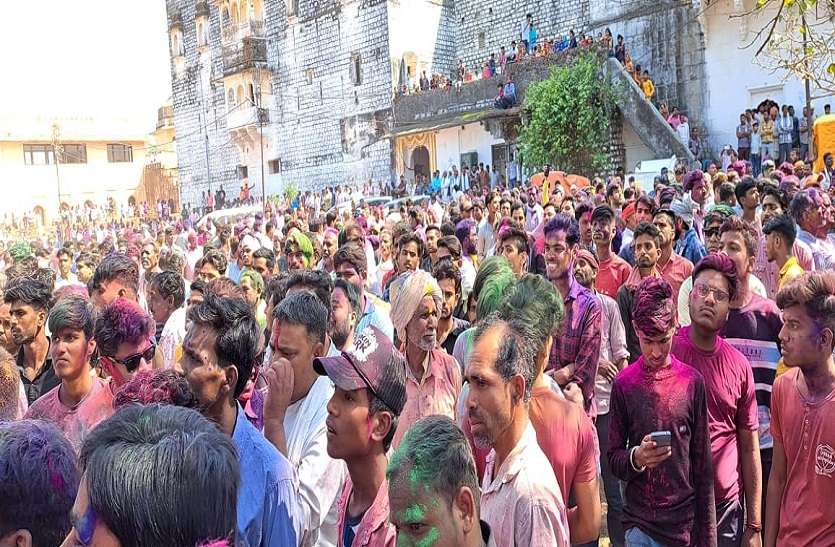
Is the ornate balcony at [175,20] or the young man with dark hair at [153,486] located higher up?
the ornate balcony at [175,20]

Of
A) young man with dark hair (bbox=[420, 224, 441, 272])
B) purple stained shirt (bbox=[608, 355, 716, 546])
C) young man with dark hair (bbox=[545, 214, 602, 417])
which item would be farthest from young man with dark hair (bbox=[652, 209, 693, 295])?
purple stained shirt (bbox=[608, 355, 716, 546])

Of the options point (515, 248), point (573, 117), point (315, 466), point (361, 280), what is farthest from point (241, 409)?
point (573, 117)

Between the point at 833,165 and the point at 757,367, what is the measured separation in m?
10.4

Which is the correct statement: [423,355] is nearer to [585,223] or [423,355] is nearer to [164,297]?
[164,297]

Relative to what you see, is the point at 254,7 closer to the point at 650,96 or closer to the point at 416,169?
the point at 416,169

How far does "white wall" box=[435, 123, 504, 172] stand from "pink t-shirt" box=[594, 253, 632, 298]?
20465 mm

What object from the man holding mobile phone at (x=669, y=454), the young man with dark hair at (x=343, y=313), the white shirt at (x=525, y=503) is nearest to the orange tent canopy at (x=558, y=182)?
the young man with dark hair at (x=343, y=313)

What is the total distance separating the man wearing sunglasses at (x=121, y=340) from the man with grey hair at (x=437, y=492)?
1.91 m

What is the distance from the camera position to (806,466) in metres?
2.81

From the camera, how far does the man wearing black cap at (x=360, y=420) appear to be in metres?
2.37

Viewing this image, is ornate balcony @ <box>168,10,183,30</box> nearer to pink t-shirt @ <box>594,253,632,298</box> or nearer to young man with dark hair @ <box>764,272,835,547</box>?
pink t-shirt @ <box>594,253,632,298</box>

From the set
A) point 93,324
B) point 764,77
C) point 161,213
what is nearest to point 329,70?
point 161,213

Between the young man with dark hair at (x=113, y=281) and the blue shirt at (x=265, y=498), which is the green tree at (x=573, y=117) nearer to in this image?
the young man with dark hair at (x=113, y=281)

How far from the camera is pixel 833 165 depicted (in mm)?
12367
